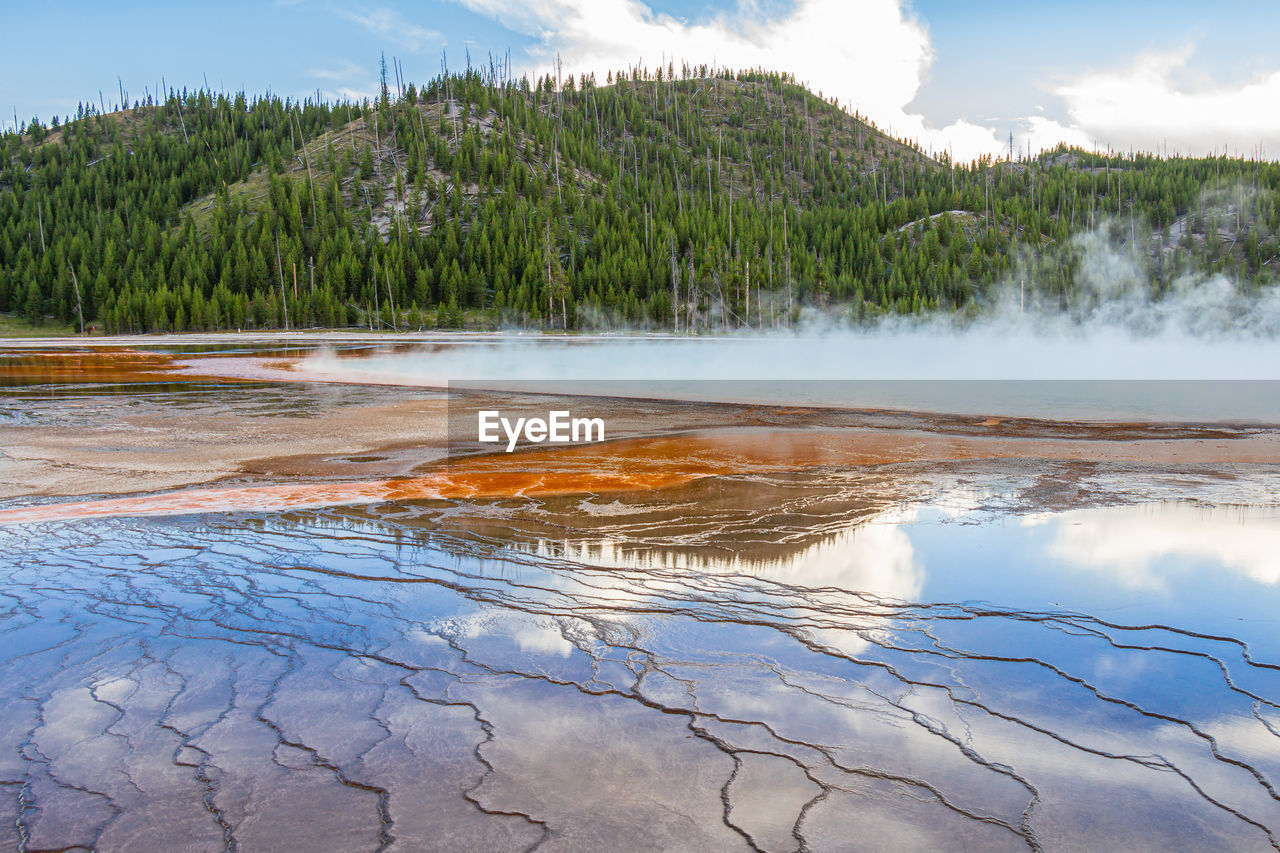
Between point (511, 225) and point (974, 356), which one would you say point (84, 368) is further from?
point (511, 225)

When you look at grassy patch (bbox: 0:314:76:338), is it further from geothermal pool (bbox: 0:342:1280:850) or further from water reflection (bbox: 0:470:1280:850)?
water reflection (bbox: 0:470:1280:850)

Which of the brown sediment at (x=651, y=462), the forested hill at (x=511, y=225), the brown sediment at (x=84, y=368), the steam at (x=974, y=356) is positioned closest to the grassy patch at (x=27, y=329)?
the forested hill at (x=511, y=225)

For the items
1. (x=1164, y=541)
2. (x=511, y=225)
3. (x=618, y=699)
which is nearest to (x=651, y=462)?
(x=1164, y=541)

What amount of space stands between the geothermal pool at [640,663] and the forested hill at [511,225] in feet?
232

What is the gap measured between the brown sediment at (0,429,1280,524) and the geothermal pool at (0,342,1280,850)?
0.37 ft

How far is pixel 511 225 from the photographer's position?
3625 inches

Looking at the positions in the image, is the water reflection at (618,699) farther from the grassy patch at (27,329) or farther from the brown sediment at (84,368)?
the grassy patch at (27,329)

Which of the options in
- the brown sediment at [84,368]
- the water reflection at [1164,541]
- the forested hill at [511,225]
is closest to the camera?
the water reflection at [1164,541]

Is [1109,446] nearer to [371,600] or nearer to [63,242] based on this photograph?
[371,600]

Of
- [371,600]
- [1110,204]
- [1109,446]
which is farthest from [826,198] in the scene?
[371,600]

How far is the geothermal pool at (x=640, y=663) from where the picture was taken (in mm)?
3057

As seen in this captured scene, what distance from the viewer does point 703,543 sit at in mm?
7117

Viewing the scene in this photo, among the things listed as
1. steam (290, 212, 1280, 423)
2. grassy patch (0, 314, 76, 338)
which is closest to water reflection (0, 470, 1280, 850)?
steam (290, 212, 1280, 423)

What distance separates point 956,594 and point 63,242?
353 feet
